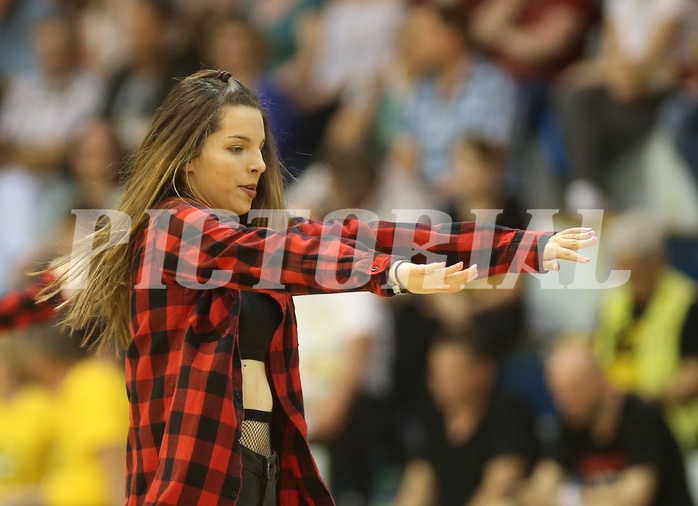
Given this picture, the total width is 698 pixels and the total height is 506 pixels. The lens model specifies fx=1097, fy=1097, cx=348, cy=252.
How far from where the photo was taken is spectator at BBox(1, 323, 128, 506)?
4.22 m

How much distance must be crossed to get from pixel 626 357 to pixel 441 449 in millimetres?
1011

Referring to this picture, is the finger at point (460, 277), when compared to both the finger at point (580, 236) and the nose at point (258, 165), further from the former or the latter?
the nose at point (258, 165)

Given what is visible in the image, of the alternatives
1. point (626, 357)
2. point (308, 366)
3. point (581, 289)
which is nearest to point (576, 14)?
point (581, 289)

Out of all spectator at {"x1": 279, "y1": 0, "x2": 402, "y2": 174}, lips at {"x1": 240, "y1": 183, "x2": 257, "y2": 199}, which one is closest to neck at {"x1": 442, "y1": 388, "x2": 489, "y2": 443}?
spectator at {"x1": 279, "y1": 0, "x2": 402, "y2": 174}

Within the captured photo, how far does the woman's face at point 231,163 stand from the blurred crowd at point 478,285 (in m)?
1.76

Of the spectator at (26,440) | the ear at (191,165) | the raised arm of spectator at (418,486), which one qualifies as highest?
the ear at (191,165)

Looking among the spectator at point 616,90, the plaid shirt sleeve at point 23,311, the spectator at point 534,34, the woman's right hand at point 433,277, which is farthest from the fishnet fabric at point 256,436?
the spectator at point 534,34

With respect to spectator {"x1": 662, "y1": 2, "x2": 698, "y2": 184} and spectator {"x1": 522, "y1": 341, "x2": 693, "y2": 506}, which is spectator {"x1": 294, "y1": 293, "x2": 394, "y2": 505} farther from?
spectator {"x1": 662, "y1": 2, "x2": 698, "y2": 184}

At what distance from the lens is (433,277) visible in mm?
2146

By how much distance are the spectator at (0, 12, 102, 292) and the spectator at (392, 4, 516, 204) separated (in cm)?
270

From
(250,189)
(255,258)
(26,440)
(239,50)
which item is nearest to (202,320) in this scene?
(255,258)

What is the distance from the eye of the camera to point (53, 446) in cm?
478

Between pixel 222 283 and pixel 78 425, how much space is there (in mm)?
2192

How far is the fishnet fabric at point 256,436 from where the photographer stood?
2625mm
